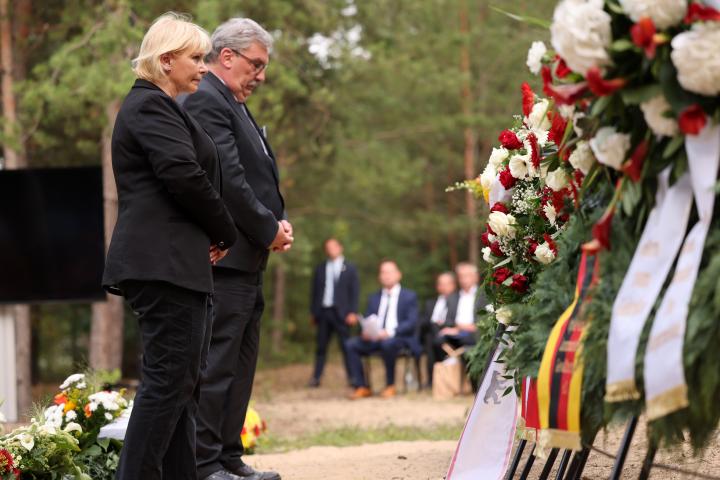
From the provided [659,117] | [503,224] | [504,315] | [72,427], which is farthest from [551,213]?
[72,427]

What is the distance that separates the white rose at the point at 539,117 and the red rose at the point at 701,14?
122 cm

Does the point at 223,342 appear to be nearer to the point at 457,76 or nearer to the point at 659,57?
the point at 659,57

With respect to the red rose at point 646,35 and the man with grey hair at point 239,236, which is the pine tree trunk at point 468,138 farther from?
the red rose at point 646,35

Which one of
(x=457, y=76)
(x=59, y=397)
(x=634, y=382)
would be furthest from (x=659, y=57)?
(x=457, y=76)

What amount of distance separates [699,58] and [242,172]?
2.62 m

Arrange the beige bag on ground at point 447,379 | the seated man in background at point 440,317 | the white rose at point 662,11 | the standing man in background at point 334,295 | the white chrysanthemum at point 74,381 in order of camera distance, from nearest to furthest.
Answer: the white rose at point 662,11
the white chrysanthemum at point 74,381
the beige bag on ground at point 447,379
the seated man in background at point 440,317
the standing man in background at point 334,295

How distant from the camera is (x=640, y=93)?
312 centimetres

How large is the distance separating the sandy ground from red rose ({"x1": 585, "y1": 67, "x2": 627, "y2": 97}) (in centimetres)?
103

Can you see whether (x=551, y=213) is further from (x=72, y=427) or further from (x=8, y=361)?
(x=8, y=361)

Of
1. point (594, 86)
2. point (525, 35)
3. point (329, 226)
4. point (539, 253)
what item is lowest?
point (329, 226)

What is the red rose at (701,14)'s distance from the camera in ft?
9.91

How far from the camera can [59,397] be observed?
557 centimetres

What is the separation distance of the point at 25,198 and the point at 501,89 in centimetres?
1376

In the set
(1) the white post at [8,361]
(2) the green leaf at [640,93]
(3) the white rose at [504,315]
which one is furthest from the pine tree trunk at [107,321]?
(2) the green leaf at [640,93]
